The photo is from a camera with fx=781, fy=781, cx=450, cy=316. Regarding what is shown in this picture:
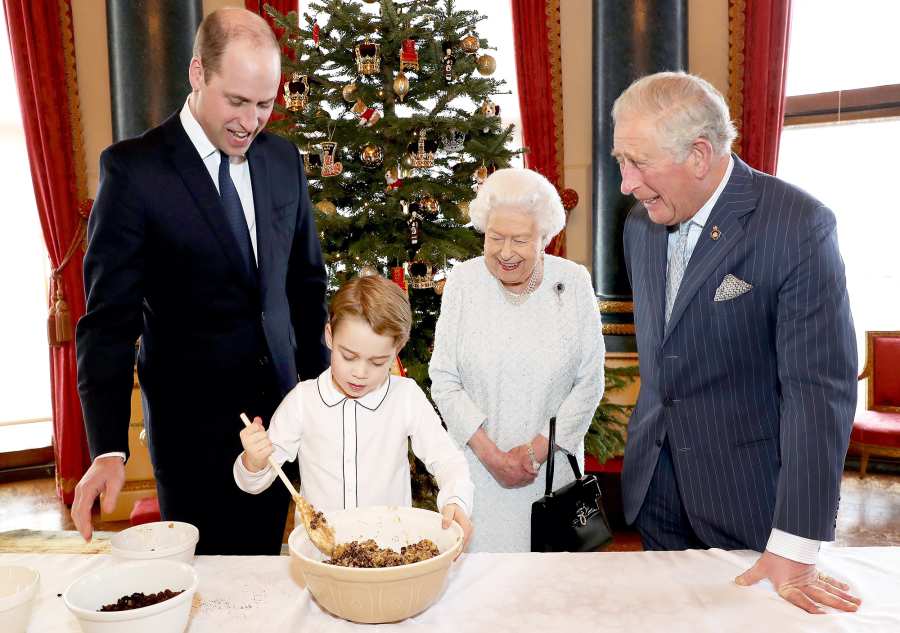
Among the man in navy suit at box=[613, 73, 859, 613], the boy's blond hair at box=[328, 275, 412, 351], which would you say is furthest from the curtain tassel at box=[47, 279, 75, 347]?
the man in navy suit at box=[613, 73, 859, 613]

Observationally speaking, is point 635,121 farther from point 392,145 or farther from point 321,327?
point 392,145

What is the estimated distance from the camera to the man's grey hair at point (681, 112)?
1.64m

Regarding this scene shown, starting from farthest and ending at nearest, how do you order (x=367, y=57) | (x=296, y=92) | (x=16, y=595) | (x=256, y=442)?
(x=296, y=92) → (x=367, y=57) → (x=256, y=442) → (x=16, y=595)

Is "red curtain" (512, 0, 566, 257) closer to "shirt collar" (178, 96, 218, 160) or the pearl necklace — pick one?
the pearl necklace

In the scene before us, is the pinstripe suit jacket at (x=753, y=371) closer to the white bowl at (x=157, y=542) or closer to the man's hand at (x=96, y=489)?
the white bowl at (x=157, y=542)

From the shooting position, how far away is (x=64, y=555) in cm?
164

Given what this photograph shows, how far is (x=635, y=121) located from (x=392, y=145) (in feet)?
7.27

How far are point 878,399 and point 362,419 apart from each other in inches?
184

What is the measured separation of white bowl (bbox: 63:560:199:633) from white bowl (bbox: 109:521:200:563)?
0.11 meters

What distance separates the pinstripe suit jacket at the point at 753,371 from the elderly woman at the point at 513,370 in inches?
15.6

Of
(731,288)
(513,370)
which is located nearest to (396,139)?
(513,370)

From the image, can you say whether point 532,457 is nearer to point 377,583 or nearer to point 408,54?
point 377,583

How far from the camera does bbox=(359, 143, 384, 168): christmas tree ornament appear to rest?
11.9 ft

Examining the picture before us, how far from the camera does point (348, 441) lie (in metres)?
1.78
